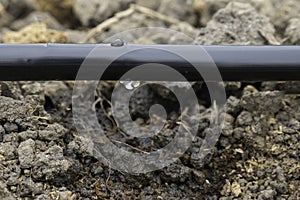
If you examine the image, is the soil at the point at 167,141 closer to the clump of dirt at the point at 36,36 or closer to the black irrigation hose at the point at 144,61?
the clump of dirt at the point at 36,36

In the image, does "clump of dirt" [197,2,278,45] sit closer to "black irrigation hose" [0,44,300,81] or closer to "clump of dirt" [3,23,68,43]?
"black irrigation hose" [0,44,300,81]

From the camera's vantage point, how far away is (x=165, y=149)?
1.64m

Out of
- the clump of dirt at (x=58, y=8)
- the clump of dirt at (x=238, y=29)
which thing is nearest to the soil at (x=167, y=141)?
the clump of dirt at (x=238, y=29)

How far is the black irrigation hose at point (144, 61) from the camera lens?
1.51 meters

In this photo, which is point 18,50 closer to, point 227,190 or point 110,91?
point 110,91

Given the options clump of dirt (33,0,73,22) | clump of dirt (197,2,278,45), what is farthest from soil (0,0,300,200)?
clump of dirt (33,0,73,22)

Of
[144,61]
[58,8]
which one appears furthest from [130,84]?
[58,8]

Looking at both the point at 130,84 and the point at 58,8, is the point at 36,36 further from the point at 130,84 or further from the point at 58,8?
the point at 130,84

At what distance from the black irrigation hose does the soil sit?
0.13 m

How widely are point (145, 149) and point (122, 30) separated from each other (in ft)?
2.34

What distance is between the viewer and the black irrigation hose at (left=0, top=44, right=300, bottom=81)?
59.6 inches

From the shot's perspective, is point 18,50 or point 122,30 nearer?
point 18,50

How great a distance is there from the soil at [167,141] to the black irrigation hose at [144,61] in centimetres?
13

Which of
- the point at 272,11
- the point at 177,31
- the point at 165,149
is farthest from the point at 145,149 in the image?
the point at 272,11
